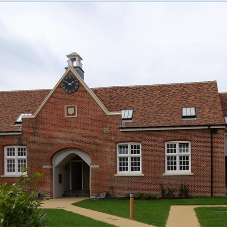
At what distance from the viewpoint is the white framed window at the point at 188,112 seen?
2183 cm

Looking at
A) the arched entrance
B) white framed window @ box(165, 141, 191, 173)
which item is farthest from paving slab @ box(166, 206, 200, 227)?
the arched entrance

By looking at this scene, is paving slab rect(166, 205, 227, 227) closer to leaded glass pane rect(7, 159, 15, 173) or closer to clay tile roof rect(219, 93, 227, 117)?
clay tile roof rect(219, 93, 227, 117)

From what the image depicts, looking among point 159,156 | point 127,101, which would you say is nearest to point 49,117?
point 127,101

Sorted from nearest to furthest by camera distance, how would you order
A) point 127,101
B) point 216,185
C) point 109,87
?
point 216,185, point 127,101, point 109,87

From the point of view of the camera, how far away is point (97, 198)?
840 inches

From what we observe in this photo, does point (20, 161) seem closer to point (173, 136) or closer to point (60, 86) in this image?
point (60, 86)

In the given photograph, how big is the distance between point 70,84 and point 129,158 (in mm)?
6315

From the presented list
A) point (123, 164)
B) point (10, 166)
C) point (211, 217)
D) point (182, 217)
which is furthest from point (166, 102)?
point (10, 166)

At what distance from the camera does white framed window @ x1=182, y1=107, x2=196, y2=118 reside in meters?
21.8

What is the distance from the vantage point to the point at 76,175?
25.8 meters

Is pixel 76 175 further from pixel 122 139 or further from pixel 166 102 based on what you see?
pixel 166 102

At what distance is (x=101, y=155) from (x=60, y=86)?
5434 mm

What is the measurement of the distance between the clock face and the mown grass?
11472 mm

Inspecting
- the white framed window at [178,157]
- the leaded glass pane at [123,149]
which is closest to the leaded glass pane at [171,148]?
the white framed window at [178,157]
